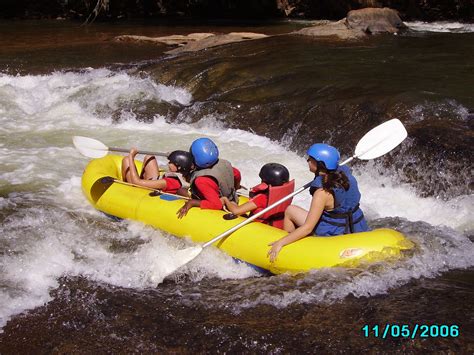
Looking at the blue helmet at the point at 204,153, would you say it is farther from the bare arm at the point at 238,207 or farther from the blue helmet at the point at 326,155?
the blue helmet at the point at 326,155

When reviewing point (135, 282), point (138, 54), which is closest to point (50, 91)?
point (138, 54)

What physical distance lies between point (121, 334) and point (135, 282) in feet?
2.32

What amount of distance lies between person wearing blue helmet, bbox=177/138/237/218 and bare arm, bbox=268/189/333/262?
2.33ft

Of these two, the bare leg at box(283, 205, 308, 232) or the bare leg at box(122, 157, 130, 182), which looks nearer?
the bare leg at box(283, 205, 308, 232)

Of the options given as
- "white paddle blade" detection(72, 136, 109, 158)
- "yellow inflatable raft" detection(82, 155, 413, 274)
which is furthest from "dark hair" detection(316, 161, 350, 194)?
"white paddle blade" detection(72, 136, 109, 158)

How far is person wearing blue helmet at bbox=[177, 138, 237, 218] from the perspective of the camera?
441cm

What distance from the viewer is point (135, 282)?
3.84m

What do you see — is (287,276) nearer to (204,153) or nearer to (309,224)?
(309,224)

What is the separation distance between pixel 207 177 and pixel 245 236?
60 cm

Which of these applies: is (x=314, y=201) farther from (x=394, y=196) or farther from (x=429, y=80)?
(x=429, y=80)

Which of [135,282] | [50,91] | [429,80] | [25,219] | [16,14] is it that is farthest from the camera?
[16,14]

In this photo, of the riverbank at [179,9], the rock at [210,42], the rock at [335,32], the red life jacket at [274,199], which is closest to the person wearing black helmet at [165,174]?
the red life jacket at [274,199]

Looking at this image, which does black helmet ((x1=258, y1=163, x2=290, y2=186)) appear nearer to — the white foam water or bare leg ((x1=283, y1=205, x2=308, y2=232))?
bare leg ((x1=283, y1=205, x2=308, y2=232))

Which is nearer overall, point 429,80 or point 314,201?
point 314,201
